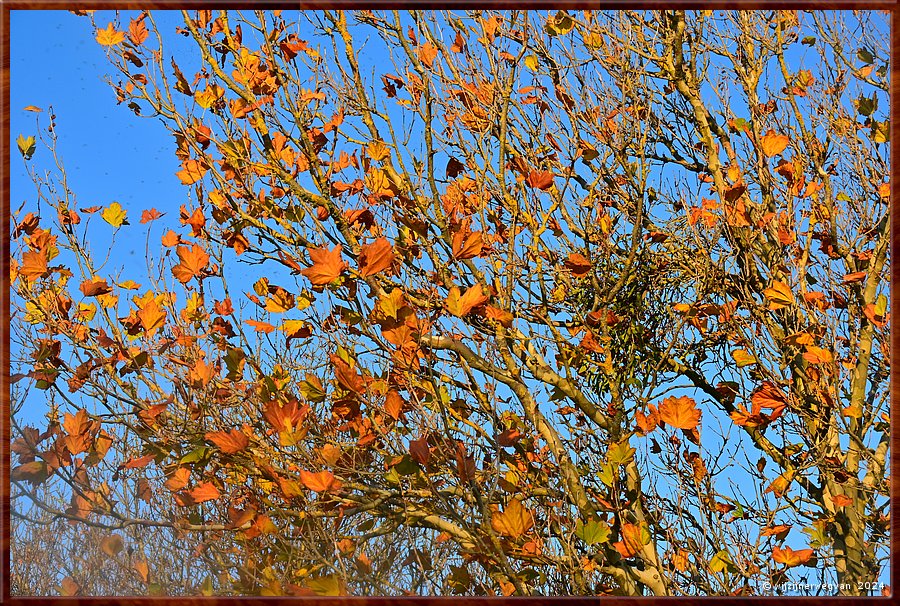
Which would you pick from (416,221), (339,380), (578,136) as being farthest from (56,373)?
(578,136)

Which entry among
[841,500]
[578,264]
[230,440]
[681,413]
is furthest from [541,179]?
[841,500]

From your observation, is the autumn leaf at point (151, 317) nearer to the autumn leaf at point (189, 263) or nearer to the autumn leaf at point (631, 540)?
the autumn leaf at point (189, 263)

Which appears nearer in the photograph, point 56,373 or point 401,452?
point 401,452

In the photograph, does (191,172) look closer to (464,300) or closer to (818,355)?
(464,300)

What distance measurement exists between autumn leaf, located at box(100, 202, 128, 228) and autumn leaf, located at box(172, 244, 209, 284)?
33 centimetres

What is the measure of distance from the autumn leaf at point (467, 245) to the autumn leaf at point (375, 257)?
421 millimetres

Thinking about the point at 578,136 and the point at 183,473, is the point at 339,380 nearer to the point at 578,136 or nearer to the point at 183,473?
the point at 183,473

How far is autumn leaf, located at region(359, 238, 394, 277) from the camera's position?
2.64 m

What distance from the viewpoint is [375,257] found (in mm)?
2678

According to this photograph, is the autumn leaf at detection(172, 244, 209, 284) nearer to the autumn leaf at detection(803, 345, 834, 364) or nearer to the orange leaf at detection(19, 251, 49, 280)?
the orange leaf at detection(19, 251, 49, 280)

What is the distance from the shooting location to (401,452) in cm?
289

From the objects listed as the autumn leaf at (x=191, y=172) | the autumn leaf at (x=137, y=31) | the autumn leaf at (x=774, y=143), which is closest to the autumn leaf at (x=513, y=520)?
the autumn leaf at (x=191, y=172)

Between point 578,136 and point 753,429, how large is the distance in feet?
5.37

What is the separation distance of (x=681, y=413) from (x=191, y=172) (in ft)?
7.33
